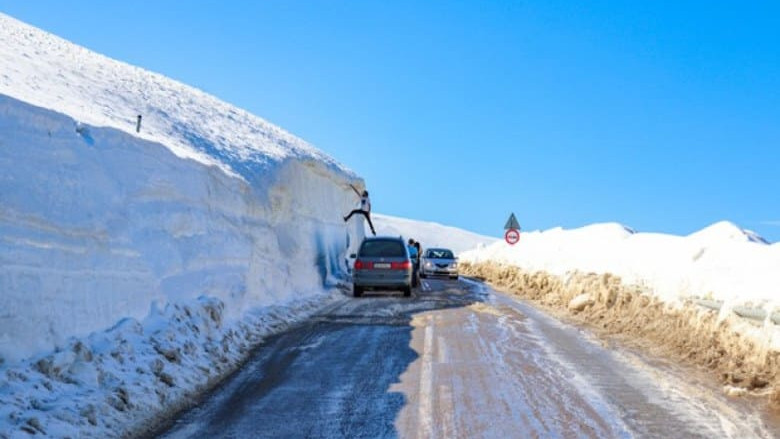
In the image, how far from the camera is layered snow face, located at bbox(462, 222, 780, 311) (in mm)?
11078

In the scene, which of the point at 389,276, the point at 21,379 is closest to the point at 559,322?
the point at 389,276

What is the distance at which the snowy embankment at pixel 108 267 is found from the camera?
7.03 metres

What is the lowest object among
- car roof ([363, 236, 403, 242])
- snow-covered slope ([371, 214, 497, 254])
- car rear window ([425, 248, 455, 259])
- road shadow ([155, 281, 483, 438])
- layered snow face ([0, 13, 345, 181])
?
road shadow ([155, 281, 483, 438])

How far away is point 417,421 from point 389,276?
50.9 feet

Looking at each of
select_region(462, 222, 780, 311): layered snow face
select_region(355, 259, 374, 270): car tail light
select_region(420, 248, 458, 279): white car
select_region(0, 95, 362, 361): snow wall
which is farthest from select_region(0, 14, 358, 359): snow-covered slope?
select_region(420, 248, 458, 279): white car

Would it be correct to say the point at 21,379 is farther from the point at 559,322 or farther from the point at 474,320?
the point at 559,322

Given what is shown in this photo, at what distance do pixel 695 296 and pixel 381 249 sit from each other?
11.7 m

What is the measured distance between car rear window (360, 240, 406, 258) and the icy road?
9327 millimetres

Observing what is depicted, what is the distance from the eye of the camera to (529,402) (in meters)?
7.59

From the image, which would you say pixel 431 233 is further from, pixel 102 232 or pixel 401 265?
pixel 102 232

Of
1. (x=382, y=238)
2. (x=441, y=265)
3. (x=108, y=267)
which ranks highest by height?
(x=382, y=238)

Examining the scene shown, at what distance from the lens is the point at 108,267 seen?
958 centimetres

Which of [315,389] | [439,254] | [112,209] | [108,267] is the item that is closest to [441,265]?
[439,254]

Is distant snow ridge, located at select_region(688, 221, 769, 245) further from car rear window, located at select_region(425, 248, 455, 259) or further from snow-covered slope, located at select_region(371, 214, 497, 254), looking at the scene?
snow-covered slope, located at select_region(371, 214, 497, 254)
